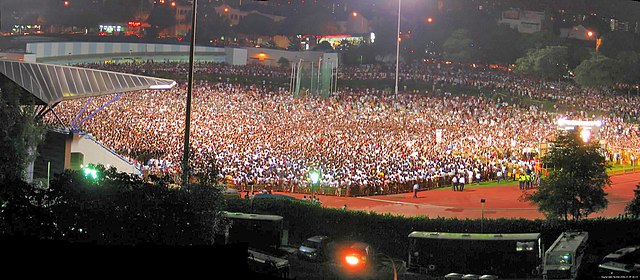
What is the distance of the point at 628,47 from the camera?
109 metres

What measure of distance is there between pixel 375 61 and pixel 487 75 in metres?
18.7

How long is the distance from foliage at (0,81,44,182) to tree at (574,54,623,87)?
70121 millimetres

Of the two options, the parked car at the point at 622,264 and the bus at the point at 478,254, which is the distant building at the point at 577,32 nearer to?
the bus at the point at 478,254

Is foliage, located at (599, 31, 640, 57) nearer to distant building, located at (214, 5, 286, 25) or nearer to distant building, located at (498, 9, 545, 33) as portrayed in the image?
distant building, located at (498, 9, 545, 33)

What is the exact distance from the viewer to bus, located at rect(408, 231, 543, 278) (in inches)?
928

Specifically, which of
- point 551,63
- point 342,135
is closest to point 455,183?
point 342,135

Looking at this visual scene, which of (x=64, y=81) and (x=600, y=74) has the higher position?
(x=600, y=74)

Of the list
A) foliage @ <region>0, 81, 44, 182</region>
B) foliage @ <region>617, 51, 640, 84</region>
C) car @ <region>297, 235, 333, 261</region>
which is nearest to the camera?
foliage @ <region>0, 81, 44, 182</region>

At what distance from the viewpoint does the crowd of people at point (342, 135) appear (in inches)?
1513

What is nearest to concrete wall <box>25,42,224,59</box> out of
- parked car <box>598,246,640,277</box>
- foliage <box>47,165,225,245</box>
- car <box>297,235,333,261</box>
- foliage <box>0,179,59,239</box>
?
car <box>297,235,333,261</box>

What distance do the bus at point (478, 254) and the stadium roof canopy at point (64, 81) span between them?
13002mm

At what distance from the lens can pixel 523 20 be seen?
412ft

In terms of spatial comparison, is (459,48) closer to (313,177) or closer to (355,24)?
(355,24)

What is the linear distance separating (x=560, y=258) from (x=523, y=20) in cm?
10704
